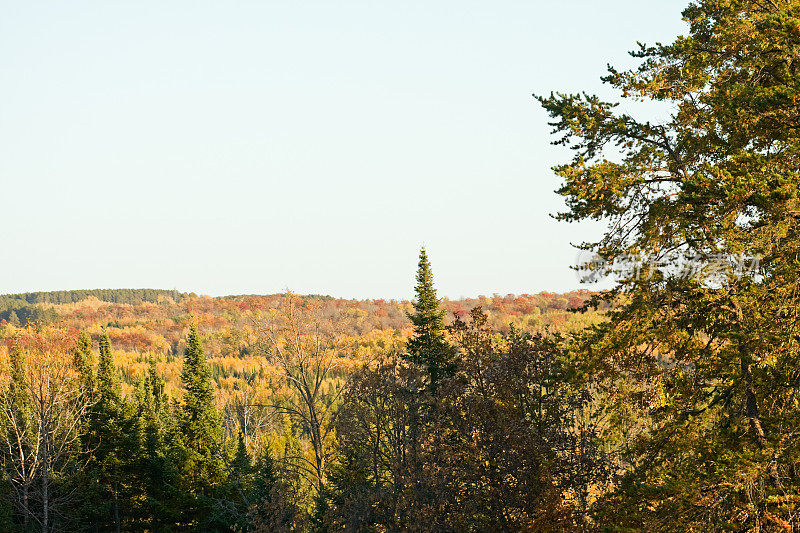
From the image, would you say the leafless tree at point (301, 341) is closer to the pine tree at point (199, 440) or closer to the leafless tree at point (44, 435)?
the pine tree at point (199, 440)

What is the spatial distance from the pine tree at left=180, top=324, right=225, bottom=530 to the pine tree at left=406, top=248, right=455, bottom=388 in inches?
487

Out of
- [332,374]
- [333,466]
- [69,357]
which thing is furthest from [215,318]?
[333,466]

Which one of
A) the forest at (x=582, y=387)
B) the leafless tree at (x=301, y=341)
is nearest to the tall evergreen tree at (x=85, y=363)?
the forest at (x=582, y=387)

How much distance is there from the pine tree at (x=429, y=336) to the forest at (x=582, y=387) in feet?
0.32

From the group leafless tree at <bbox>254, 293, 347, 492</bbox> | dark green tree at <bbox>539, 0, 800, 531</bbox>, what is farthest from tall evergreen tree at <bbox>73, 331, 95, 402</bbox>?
dark green tree at <bbox>539, 0, 800, 531</bbox>

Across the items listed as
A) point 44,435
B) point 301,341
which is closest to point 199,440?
point 44,435

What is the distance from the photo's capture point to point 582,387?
18.7 meters

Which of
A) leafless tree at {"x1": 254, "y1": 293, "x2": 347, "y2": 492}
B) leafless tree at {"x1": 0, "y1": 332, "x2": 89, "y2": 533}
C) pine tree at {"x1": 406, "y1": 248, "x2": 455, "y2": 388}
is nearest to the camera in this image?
pine tree at {"x1": 406, "y1": 248, "x2": 455, "y2": 388}

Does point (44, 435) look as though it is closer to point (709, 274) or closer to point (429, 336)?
point (429, 336)

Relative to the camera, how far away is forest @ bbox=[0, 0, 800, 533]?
9727mm

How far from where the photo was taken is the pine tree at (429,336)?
2908cm

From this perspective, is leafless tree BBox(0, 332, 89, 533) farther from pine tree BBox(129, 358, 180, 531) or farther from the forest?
pine tree BBox(129, 358, 180, 531)

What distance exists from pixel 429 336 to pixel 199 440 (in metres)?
14.2

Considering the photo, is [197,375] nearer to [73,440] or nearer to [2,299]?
[73,440]
